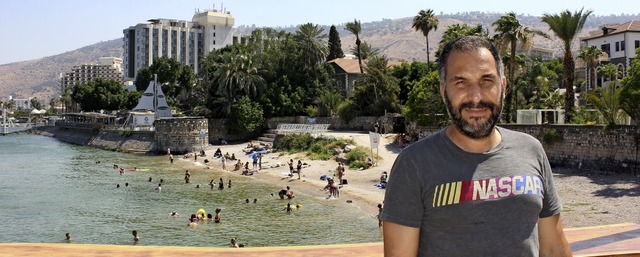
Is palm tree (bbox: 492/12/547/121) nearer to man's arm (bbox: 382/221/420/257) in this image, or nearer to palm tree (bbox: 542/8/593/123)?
palm tree (bbox: 542/8/593/123)

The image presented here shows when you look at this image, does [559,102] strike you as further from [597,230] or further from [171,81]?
[171,81]

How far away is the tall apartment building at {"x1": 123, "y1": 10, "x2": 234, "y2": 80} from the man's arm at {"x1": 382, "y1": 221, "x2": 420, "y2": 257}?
15311 centimetres

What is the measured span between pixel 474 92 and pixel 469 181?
1.44 feet

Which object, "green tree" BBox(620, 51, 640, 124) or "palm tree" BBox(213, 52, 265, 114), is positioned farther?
"palm tree" BBox(213, 52, 265, 114)

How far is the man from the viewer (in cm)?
254

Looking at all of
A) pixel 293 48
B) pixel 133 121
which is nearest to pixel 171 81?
pixel 133 121

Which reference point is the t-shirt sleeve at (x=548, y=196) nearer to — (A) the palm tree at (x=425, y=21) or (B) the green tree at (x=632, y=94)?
(B) the green tree at (x=632, y=94)

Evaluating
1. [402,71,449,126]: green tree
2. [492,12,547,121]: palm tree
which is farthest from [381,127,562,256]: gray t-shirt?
[402,71,449,126]: green tree

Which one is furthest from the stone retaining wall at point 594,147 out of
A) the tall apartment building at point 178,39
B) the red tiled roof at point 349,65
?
the tall apartment building at point 178,39

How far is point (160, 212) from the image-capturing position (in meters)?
26.5

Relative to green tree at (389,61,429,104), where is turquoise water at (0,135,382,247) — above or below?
below

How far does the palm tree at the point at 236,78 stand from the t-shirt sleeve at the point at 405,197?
60.0 metres

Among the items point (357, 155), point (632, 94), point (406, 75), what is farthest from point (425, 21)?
point (632, 94)

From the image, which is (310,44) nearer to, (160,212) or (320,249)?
(160,212)
